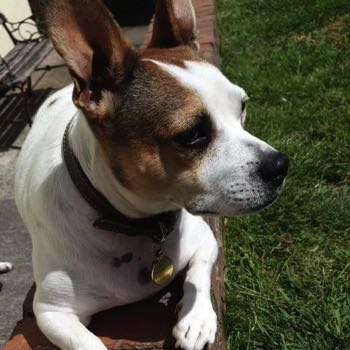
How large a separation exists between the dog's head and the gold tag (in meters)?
0.28

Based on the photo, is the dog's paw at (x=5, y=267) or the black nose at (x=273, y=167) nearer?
the black nose at (x=273, y=167)

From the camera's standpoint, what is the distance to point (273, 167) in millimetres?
2008

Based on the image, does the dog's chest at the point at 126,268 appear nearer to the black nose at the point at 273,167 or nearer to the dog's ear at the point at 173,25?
the black nose at the point at 273,167

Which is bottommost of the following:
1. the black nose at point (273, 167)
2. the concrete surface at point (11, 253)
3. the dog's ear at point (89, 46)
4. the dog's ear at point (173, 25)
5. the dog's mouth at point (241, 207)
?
the concrete surface at point (11, 253)

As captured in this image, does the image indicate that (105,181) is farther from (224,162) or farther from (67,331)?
(67,331)

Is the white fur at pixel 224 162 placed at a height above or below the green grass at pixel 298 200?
above

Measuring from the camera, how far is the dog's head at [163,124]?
1998 mm

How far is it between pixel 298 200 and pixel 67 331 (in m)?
1.62

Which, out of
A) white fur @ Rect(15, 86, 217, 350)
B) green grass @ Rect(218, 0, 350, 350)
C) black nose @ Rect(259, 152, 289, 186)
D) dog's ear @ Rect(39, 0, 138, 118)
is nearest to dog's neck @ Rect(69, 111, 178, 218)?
white fur @ Rect(15, 86, 217, 350)

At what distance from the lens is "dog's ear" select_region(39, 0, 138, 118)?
1921 mm

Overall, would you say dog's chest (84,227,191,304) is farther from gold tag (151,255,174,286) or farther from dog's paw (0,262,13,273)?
dog's paw (0,262,13,273)

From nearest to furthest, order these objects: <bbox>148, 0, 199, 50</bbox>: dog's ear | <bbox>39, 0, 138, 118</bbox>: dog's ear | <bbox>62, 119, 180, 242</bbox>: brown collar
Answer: <bbox>39, 0, 138, 118</bbox>: dog's ear, <bbox>62, 119, 180, 242</bbox>: brown collar, <bbox>148, 0, 199, 50</bbox>: dog's ear

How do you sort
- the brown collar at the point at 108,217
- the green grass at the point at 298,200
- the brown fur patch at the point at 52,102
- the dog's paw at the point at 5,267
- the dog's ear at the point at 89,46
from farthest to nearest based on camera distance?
the dog's paw at the point at 5,267 → the brown fur patch at the point at 52,102 → the green grass at the point at 298,200 → the brown collar at the point at 108,217 → the dog's ear at the point at 89,46

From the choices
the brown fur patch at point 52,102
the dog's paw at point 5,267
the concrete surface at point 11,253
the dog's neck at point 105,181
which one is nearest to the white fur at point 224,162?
the dog's neck at point 105,181
